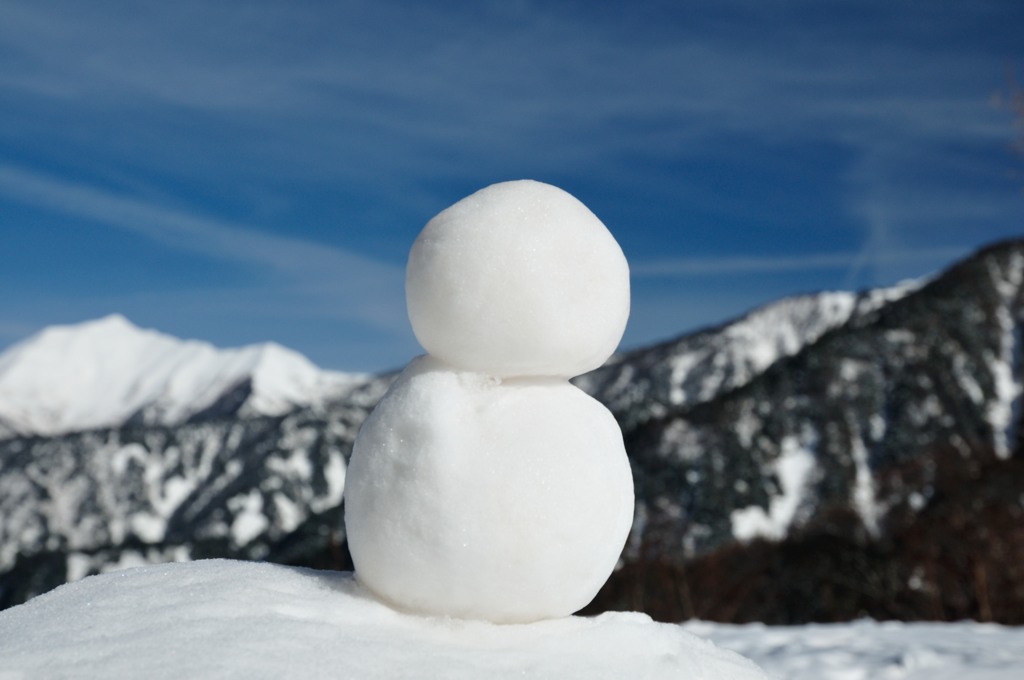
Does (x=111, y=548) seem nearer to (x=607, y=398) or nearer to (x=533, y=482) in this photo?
(x=607, y=398)

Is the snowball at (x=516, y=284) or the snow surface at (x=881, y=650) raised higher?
the snowball at (x=516, y=284)

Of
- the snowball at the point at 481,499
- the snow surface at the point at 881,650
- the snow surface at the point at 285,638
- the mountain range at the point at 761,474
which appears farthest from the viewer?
the mountain range at the point at 761,474

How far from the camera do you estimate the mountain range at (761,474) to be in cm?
2686

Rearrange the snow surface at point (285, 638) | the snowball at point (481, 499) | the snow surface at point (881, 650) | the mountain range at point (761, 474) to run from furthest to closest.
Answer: the mountain range at point (761, 474), the snow surface at point (881, 650), the snowball at point (481, 499), the snow surface at point (285, 638)

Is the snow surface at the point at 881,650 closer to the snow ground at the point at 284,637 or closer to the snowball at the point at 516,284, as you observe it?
the snow ground at the point at 284,637

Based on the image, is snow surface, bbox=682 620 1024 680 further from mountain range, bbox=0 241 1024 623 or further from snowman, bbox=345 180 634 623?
mountain range, bbox=0 241 1024 623

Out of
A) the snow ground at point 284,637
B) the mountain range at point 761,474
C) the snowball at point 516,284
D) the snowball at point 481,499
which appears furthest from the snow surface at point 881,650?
the mountain range at point 761,474

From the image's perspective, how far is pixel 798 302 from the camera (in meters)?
163

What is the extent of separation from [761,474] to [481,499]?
62.0 m

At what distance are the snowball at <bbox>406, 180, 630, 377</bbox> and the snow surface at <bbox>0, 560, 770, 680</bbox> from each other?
102 cm

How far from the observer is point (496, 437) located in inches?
127

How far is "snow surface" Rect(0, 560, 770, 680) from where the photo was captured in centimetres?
265

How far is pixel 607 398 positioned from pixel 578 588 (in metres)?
128

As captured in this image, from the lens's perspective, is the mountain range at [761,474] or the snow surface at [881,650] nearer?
the snow surface at [881,650]
